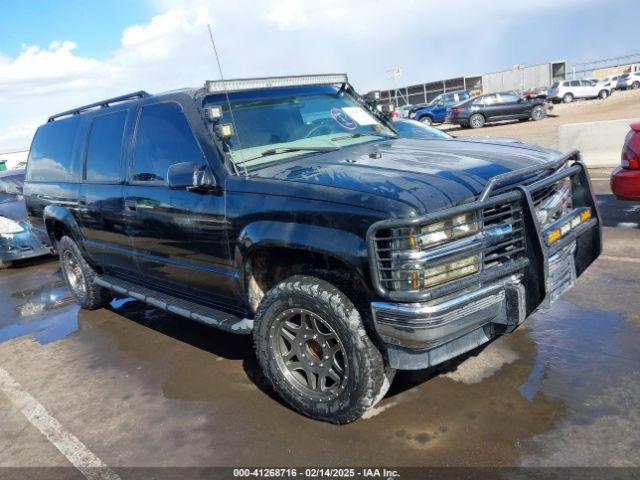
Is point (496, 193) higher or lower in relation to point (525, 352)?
higher

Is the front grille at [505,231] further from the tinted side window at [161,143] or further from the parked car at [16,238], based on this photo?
the parked car at [16,238]

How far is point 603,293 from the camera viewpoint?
4723 millimetres

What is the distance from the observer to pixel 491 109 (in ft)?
85.5

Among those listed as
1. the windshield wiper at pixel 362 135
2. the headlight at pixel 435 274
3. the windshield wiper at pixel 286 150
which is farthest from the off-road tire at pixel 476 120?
the headlight at pixel 435 274

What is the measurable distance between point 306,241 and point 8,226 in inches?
293

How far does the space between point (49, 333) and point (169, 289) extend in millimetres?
1959

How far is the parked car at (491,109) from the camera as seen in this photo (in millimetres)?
26078

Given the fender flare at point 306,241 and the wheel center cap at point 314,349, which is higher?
the fender flare at point 306,241

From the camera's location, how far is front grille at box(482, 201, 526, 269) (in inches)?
113

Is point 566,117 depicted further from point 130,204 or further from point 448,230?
point 448,230

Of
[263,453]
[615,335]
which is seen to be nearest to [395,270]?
[263,453]

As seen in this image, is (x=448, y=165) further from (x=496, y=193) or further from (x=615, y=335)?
(x=615, y=335)

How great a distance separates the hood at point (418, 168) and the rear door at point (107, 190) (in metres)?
1.66

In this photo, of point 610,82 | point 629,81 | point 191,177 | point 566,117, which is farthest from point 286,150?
point 629,81
